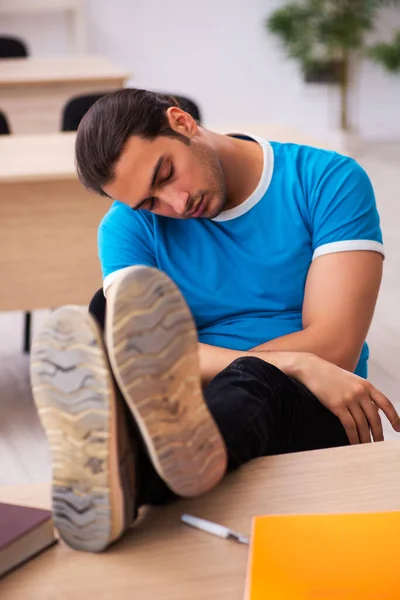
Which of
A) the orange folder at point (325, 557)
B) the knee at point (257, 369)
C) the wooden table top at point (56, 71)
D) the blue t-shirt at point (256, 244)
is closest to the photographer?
the orange folder at point (325, 557)

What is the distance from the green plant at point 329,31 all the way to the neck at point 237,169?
5098mm

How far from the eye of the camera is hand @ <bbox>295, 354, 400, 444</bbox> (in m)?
1.37

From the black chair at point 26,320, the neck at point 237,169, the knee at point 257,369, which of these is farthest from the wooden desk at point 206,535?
the black chair at point 26,320

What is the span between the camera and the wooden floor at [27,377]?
8.65 feet

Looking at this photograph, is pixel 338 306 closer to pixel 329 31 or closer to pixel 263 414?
pixel 263 414

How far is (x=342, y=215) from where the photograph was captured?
5.21 feet

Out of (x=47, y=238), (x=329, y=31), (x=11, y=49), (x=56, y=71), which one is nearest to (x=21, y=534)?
(x=47, y=238)

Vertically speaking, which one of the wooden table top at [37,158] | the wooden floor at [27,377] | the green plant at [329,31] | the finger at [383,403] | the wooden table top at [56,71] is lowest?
the wooden floor at [27,377]

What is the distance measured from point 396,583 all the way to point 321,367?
59 cm

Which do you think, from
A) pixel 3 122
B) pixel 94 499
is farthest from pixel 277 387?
pixel 3 122

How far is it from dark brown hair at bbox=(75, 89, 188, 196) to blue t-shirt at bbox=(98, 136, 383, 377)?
17 centimetres

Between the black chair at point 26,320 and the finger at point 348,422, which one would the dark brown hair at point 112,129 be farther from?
the black chair at point 26,320

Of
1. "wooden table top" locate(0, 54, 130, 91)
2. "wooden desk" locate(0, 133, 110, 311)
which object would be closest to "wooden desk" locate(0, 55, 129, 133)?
"wooden table top" locate(0, 54, 130, 91)

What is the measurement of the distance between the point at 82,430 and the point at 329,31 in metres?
6.06
